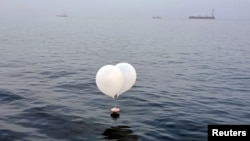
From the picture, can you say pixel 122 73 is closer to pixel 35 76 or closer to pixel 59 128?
pixel 59 128

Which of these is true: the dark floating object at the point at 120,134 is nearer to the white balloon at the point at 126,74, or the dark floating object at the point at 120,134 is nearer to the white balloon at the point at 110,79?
the white balloon at the point at 110,79

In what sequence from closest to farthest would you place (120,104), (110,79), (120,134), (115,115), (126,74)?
(120,134) < (110,79) < (126,74) < (115,115) < (120,104)

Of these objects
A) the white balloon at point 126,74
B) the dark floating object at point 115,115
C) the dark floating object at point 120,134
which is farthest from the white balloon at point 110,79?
the dark floating object at point 115,115

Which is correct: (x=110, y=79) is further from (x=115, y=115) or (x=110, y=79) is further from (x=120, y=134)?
(x=115, y=115)

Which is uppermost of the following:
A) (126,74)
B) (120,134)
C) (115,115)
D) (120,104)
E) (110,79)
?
(126,74)

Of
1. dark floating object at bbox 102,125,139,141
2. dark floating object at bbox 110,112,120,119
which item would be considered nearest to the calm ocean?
dark floating object at bbox 102,125,139,141

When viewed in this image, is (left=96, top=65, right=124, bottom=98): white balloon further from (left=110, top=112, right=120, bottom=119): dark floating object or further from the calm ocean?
(left=110, top=112, right=120, bottom=119): dark floating object

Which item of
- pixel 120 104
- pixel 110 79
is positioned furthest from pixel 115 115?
pixel 110 79

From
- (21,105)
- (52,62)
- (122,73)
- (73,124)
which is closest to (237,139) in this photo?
(122,73)
